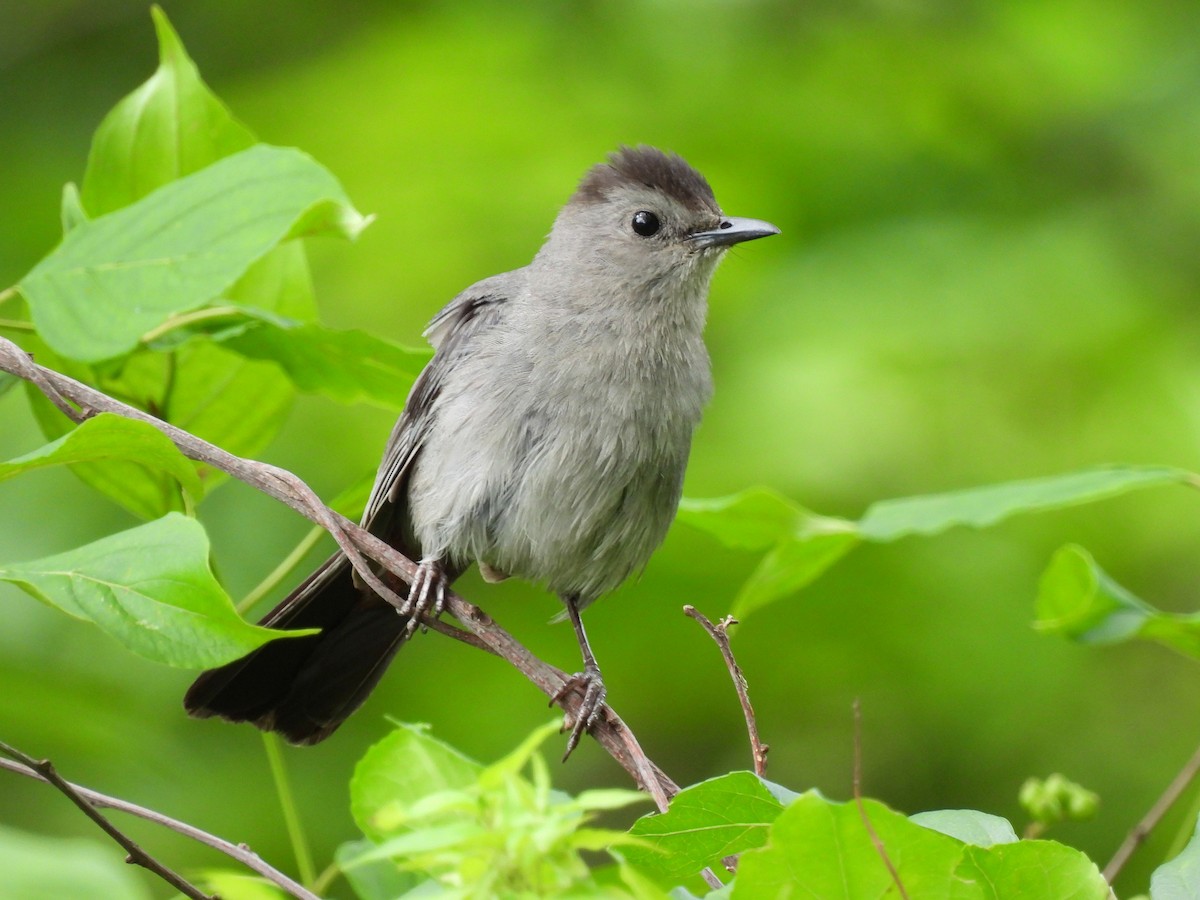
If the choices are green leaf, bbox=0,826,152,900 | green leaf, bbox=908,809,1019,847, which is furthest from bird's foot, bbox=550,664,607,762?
green leaf, bbox=0,826,152,900

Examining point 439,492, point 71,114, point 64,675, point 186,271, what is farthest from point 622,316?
point 71,114

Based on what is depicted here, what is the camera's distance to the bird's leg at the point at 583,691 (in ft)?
7.76

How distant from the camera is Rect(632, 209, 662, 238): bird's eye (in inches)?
142

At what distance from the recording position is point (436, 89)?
17.2ft

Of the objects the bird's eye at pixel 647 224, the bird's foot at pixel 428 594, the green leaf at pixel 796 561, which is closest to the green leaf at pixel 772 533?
the green leaf at pixel 796 561

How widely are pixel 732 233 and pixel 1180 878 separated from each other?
226 centimetres

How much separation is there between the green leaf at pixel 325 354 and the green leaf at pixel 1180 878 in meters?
1.57

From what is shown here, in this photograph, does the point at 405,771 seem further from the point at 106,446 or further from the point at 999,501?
the point at 999,501

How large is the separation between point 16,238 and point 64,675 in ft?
6.72

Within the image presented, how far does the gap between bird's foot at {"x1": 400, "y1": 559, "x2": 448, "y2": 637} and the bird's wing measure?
0.80 feet

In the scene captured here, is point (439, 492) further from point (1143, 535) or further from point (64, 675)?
point (1143, 535)

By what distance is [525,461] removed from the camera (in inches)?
122

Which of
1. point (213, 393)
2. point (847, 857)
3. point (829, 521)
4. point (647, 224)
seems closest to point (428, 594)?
point (213, 393)

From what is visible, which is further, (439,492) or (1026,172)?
(1026,172)
